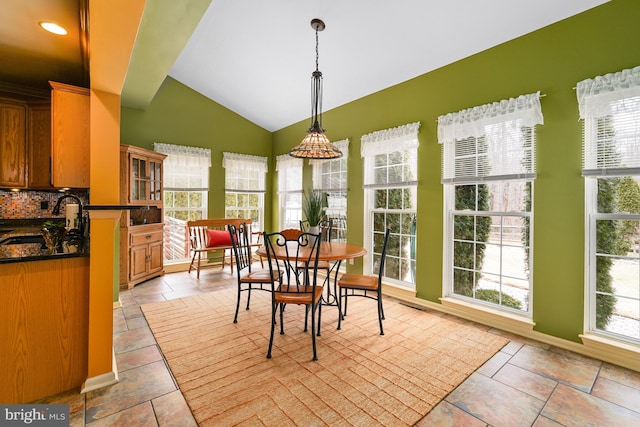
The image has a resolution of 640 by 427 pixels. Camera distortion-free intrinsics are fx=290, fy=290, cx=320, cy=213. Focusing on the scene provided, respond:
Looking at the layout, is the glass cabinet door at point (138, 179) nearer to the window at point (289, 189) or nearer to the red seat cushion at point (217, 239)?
the red seat cushion at point (217, 239)

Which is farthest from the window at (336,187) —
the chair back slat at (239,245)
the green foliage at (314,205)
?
the chair back slat at (239,245)

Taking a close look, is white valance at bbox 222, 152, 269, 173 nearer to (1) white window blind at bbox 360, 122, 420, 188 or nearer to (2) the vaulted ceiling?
(2) the vaulted ceiling

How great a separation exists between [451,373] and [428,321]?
970mm

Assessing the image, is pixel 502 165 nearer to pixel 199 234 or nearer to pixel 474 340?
pixel 474 340

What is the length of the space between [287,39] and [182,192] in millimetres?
3188

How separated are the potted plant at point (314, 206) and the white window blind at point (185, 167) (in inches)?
72.7

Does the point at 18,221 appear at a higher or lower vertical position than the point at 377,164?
lower

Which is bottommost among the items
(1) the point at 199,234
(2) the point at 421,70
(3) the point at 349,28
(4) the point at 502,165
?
(1) the point at 199,234

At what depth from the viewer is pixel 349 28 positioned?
10.0 feet

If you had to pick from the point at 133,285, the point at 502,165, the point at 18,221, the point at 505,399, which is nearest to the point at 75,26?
the point at 18,221

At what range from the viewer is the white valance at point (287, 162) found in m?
5.48

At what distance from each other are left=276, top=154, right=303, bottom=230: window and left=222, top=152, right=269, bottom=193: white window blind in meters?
0.37

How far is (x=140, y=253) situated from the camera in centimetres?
427

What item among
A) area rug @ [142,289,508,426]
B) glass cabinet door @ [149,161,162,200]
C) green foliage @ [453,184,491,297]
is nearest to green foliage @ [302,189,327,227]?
area rug @ [142,289,508,426]
